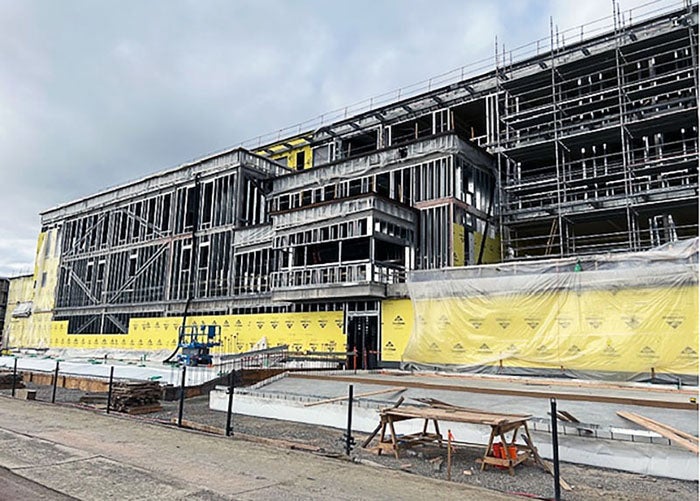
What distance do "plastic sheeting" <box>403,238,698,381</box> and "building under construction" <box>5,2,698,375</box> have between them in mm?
1018

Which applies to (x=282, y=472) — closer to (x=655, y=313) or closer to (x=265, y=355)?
(x=655, y=313)

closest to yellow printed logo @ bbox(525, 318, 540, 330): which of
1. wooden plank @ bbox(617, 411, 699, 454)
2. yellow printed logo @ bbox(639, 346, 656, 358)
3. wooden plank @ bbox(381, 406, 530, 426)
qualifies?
yellow printed logo @ bbox(639, 346, 656, 358)

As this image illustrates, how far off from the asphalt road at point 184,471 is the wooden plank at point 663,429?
2939 millimetres

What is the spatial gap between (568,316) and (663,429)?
10.1 m

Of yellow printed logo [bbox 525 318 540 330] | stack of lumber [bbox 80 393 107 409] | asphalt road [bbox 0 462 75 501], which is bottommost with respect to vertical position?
stack of lumber [bbox 80 393 107 409]

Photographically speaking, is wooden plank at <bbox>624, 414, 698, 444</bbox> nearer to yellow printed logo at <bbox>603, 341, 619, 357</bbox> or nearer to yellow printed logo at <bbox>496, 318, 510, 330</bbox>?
yellow printed logo at <bbox>603, 341, 619, 357</bbox>

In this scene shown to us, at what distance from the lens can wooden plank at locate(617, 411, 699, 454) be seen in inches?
300

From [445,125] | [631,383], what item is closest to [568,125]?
[445,125]

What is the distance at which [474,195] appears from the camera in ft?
93.4

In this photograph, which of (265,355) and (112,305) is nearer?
(265,355)

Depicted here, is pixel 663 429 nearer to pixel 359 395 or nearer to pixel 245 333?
pixel 359 395

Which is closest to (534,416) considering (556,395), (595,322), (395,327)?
(556,395)

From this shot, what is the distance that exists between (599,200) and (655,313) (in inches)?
397

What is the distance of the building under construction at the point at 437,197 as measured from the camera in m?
25.2
